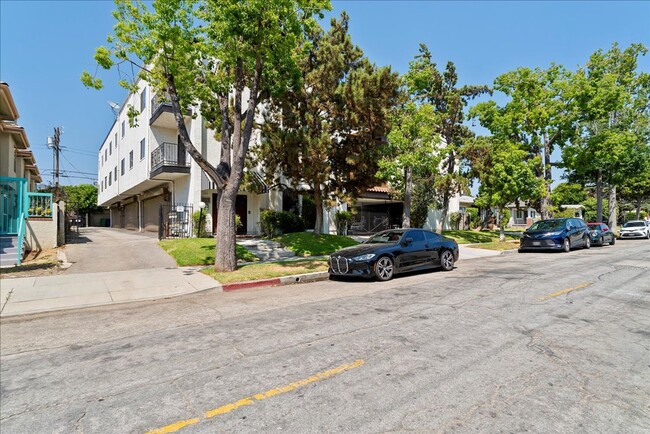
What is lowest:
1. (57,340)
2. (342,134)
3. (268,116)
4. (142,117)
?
(57,340)

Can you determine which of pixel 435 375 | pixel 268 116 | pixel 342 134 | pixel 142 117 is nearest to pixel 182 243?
pixel 268 116

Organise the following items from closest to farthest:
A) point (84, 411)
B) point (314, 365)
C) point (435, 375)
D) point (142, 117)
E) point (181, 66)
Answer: point (84, 411) < point (435, 375) < point (314, 365) < point (181, 66) < point (142, 117)

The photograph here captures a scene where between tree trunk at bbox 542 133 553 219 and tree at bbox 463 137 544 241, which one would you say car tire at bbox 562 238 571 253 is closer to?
tree at bbox 463 137 544 241

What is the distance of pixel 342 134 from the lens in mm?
17312

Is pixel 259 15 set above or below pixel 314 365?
above

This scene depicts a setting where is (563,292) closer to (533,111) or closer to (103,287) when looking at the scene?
(103,287)

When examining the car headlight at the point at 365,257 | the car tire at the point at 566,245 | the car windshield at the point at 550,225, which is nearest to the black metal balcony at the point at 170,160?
the car headlight at the point at 365,257

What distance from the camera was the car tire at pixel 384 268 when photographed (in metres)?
10.2

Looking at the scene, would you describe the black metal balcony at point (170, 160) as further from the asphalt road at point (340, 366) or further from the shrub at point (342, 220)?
the asphalt road at point (340, 366)

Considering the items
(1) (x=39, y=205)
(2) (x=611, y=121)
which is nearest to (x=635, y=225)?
(2) (x=611, y=121)

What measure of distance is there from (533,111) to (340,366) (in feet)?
85.1

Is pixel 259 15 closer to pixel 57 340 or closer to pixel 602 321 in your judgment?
pixel 57 340

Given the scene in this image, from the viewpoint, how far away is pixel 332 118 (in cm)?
1686

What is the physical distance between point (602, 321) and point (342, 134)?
13.2 meters
